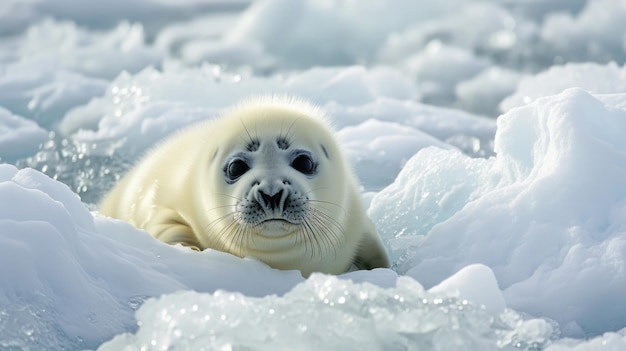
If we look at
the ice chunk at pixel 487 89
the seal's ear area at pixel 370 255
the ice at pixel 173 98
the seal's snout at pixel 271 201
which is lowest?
the seal's snout at pixel 271 201

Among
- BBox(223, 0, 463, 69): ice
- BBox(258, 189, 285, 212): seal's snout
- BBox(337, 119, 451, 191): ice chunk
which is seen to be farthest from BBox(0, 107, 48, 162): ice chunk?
BBox(223, 0, 463, 69): ice

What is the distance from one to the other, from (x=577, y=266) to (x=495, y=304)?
560 mm

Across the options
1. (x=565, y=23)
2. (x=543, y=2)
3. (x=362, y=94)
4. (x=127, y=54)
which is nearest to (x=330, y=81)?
(x=362, y=94)

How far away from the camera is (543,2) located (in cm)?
1592

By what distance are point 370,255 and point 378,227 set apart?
2.26 ft

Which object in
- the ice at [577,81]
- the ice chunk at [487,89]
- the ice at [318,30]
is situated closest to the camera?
the ice at [577,81]

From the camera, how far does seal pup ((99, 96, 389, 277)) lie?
11.5ft

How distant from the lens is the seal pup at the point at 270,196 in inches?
138

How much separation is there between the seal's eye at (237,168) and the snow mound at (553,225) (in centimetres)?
75

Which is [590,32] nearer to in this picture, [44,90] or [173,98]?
[173,98]

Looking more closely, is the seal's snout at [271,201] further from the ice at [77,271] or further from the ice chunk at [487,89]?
the ice chunk at [487,89]

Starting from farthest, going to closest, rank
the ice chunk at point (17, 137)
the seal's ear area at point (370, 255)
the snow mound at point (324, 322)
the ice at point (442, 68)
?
the ice at point (442, 68) < the ice chunk at point (17, 137) < the seal's ear area at point (370, 255) < the snow mound at point (324, 322)

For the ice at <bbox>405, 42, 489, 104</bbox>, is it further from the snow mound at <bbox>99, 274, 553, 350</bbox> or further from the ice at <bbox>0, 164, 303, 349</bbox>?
→ the snow mound at <bbox>99, 274, 553, 350</bbox>

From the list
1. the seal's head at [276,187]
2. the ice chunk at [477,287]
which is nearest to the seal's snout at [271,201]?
the seal's head at [276,187]
